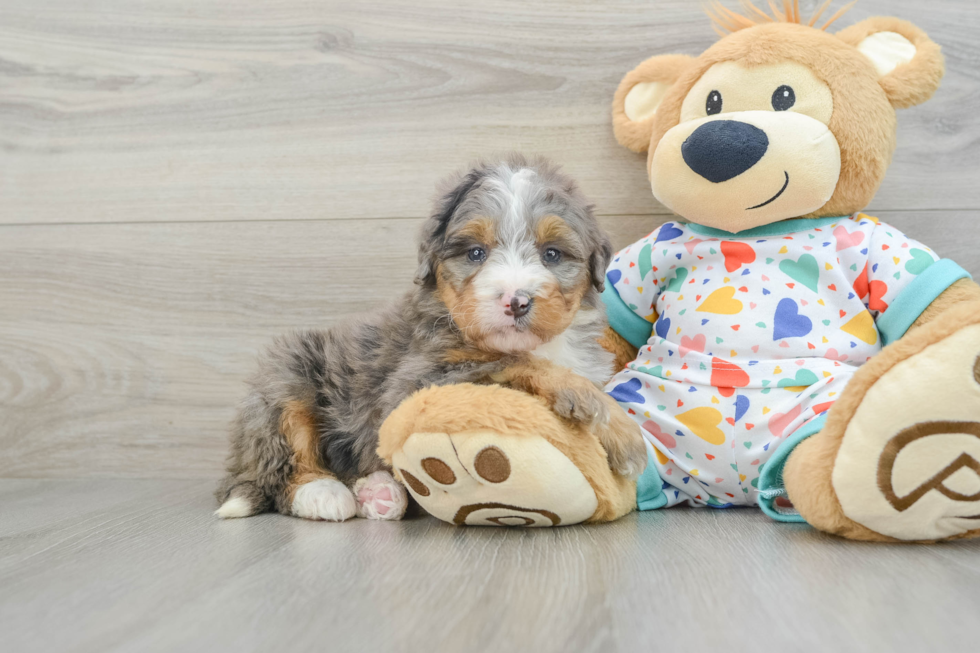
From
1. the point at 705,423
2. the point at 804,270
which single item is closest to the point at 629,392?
the point at 705,423

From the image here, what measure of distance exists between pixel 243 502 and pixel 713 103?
61.9 inches

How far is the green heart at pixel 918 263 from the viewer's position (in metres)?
1.81

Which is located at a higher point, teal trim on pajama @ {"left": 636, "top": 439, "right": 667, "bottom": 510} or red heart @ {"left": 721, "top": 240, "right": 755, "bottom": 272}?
red heart @ {"left": 721, "top": 240, "right": 755, "bottom": 272}

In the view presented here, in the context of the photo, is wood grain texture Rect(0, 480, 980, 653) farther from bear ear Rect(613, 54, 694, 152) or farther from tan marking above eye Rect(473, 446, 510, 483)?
bear ear Rect(613, 54, 694, 152)

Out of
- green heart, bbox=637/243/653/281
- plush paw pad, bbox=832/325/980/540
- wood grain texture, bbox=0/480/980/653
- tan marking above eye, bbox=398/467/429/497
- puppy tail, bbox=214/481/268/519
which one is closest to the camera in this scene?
wood grain texture, bbox=0/480/980/653

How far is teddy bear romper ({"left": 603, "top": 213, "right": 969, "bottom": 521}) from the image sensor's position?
69.4 inches

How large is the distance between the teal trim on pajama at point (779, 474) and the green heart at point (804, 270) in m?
0.38

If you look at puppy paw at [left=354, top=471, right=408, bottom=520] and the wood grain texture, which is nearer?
the wood grain texture

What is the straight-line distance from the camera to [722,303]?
1.89 m

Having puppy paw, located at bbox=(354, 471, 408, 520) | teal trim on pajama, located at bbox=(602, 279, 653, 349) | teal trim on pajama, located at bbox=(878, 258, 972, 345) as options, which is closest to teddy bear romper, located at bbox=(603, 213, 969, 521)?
teal trim on pajama, located at bbox=(878, 258, 972, 345)

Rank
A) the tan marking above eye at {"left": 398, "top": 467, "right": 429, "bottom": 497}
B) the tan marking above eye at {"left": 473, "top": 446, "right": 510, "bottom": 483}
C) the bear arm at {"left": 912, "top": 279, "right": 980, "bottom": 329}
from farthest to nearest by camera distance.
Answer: the bear arm at {"left": 912, "top": 279, "right": 980, "bottom": 329}, the tan marking above eye at {"left": 398, "top": 467, "right": 429, "bottom": 497}, the tan marking above eye at {"left": 473, "top": 446, "right": 510, "bottom": 483}

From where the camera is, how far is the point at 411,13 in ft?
8.04

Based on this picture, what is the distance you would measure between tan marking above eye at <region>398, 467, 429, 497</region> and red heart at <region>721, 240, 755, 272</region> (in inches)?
37.7

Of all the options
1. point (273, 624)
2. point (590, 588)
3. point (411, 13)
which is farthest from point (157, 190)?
point (590, 588)
